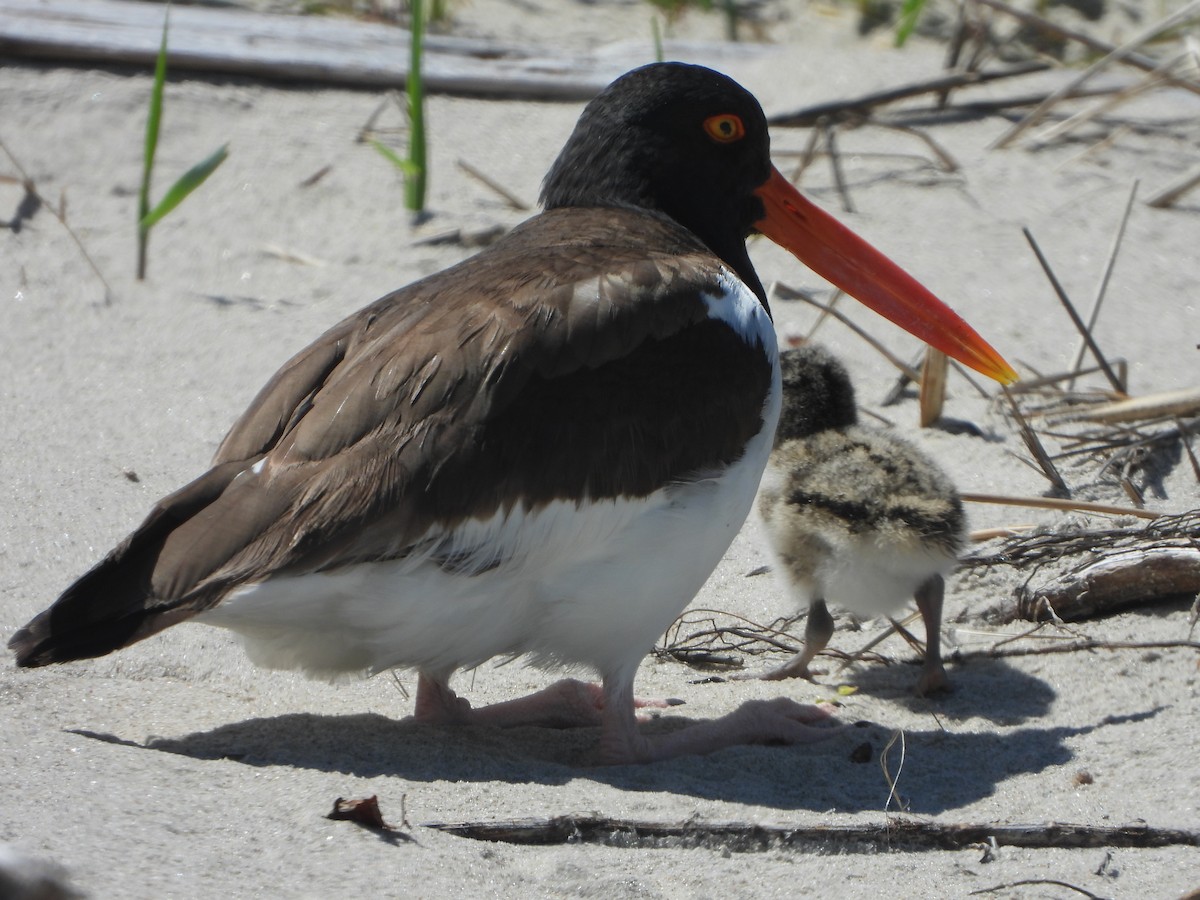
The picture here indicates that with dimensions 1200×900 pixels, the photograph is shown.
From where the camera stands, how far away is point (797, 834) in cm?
307

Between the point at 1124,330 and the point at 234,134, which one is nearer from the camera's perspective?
the point at 1124,330

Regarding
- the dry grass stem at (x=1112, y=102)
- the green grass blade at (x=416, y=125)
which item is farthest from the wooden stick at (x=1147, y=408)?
the green grass blade at (x=416, y=125)

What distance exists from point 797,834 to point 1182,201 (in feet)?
18.4

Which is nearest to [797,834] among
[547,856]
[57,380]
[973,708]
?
[547,856]

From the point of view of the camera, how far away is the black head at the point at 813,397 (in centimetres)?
457

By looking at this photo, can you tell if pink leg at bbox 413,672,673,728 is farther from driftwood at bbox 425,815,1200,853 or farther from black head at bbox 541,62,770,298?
black head at bbox 541,62,770,298

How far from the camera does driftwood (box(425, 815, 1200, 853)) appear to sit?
3.04 m

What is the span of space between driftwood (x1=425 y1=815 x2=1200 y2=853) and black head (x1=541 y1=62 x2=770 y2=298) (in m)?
1.86

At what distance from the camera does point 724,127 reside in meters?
4.43

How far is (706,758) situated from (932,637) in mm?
798

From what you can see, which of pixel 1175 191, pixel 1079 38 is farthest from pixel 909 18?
pixel 1175 191

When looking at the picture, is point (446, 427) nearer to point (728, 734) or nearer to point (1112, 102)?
point (728, 734)

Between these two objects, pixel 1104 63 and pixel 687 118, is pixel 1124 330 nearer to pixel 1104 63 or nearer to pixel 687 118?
pixel 1104 63

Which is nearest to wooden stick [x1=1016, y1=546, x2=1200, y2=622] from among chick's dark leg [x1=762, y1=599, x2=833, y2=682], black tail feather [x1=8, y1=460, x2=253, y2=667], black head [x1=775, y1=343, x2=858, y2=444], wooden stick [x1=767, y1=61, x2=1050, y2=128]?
chick's dark leg [x1=762, y1=599, x2=833, y2=682]
